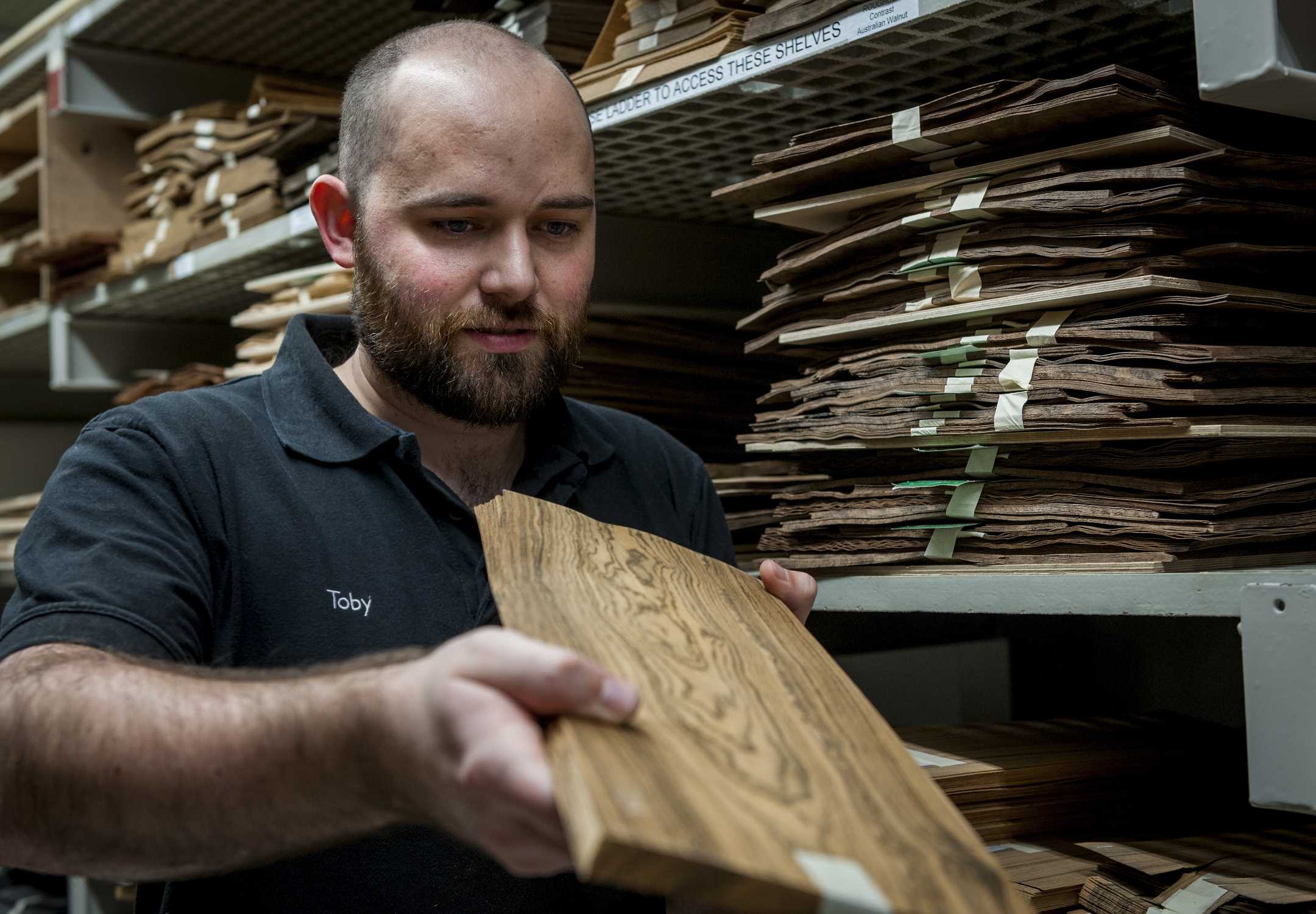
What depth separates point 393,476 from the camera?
1466 millimetres

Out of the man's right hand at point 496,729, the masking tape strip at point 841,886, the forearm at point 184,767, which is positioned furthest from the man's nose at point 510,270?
the masking tape strip at point 841,886

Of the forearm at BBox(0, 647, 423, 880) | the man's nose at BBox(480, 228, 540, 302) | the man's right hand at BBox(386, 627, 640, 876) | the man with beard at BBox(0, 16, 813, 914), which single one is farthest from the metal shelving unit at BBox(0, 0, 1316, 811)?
the forearm at BBox(0, 647, 423, 880)

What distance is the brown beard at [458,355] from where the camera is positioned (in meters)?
1.47

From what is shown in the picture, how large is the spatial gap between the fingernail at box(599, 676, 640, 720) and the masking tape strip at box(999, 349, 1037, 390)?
73cm

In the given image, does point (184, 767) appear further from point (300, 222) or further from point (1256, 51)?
point (300, 222)

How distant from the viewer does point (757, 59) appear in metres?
1.53

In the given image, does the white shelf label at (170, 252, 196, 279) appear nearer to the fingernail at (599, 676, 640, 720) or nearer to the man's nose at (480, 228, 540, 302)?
the man's nose at (480, 228, 540, 302)

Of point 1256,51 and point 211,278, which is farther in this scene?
point 211,278

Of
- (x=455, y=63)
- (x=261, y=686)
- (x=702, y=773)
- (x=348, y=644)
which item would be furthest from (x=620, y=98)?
(x=702, y=773)

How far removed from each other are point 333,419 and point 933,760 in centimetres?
84

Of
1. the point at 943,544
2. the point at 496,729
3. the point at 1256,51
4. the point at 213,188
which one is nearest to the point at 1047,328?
the point at 943,544

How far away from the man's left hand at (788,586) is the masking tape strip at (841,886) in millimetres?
650

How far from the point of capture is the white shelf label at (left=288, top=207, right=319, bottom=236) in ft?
7.76

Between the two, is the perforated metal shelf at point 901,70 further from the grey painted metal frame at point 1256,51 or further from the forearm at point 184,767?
the forearm at point 184,767
